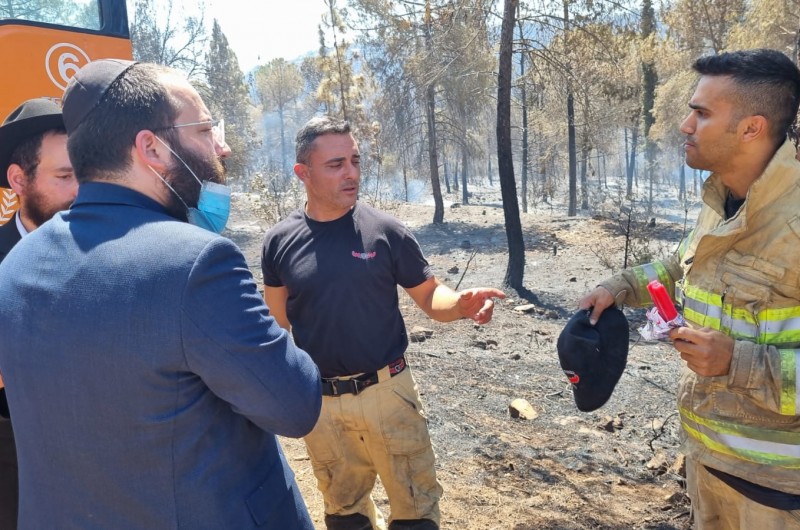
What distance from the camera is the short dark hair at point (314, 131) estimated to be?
9.72ft

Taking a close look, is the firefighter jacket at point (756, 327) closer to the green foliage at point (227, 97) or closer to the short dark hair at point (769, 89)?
the short dark hair at point (769, 89)

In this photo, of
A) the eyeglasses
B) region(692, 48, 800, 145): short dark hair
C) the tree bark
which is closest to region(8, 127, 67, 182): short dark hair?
the eyeglasses

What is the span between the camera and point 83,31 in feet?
12.9

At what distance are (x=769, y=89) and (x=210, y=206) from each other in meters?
1.95

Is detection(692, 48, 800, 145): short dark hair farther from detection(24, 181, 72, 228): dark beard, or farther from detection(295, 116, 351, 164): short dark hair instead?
detection(24, 181, 72, 228): dark beard

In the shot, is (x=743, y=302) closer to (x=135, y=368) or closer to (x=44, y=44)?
(x=135, y=368)

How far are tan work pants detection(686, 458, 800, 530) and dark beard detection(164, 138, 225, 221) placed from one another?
2.01m

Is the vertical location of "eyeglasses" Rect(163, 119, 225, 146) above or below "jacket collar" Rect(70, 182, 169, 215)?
above

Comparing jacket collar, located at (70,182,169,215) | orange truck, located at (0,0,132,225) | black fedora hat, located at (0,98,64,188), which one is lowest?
jacket collar, located at (70,182,169,215)

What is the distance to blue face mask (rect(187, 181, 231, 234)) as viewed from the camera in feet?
5.04

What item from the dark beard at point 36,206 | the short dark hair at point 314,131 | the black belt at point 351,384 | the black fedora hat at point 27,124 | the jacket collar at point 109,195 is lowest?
the black belt at point 351,384

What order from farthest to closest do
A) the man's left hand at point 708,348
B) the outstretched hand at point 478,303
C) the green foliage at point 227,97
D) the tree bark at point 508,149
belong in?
1. the green foliage at point 227,97
2. the tree bark at point 508,149
3. the outstretched hand at point 478,303
4. the man's left hand at point 708,348

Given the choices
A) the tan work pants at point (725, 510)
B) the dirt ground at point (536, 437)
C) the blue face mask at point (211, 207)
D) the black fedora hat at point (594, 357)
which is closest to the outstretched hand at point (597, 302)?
the black fedora hat at point (594, 357)

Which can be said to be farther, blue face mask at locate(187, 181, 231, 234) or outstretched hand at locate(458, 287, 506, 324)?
outstretched hand at locate(458, 287, 506, 324)
